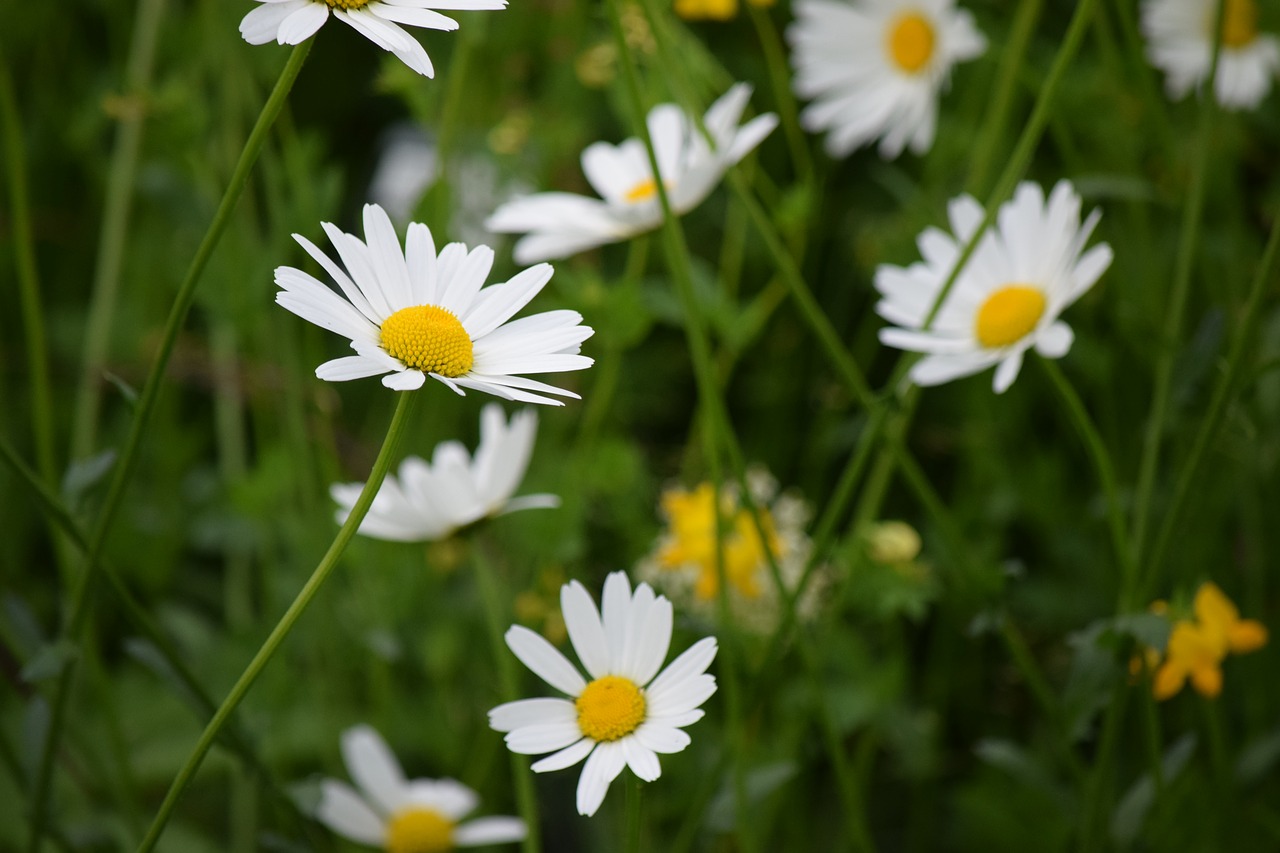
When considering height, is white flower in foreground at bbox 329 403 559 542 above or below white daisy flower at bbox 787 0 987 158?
below

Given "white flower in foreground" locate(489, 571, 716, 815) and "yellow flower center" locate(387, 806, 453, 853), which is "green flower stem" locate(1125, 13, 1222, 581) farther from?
"yellow flower center" locate(387, 806, 453, 853)

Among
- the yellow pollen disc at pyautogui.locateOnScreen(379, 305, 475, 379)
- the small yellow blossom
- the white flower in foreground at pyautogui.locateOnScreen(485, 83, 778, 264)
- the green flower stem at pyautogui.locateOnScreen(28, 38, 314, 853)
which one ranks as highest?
the white flower in foreground at pyautogui.locateOnScreen(485, 83, 778, 264)

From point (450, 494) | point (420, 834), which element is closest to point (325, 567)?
point (450, 494)

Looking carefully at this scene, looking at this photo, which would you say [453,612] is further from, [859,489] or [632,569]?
[859,489]

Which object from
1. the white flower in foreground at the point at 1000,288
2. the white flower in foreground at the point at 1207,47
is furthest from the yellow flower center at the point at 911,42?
the white flower in foreground at the point at 1000,288

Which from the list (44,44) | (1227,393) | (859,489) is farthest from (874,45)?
(44,44)

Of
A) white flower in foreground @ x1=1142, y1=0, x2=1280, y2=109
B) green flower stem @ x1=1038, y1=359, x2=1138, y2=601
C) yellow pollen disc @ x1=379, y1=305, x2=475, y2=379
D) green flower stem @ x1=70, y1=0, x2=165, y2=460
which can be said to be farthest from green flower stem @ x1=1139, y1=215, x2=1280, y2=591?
green flower stem @ x1=70, y1=0, x2=165, y2=460

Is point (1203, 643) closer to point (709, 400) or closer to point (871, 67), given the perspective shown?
point (709, 400)
